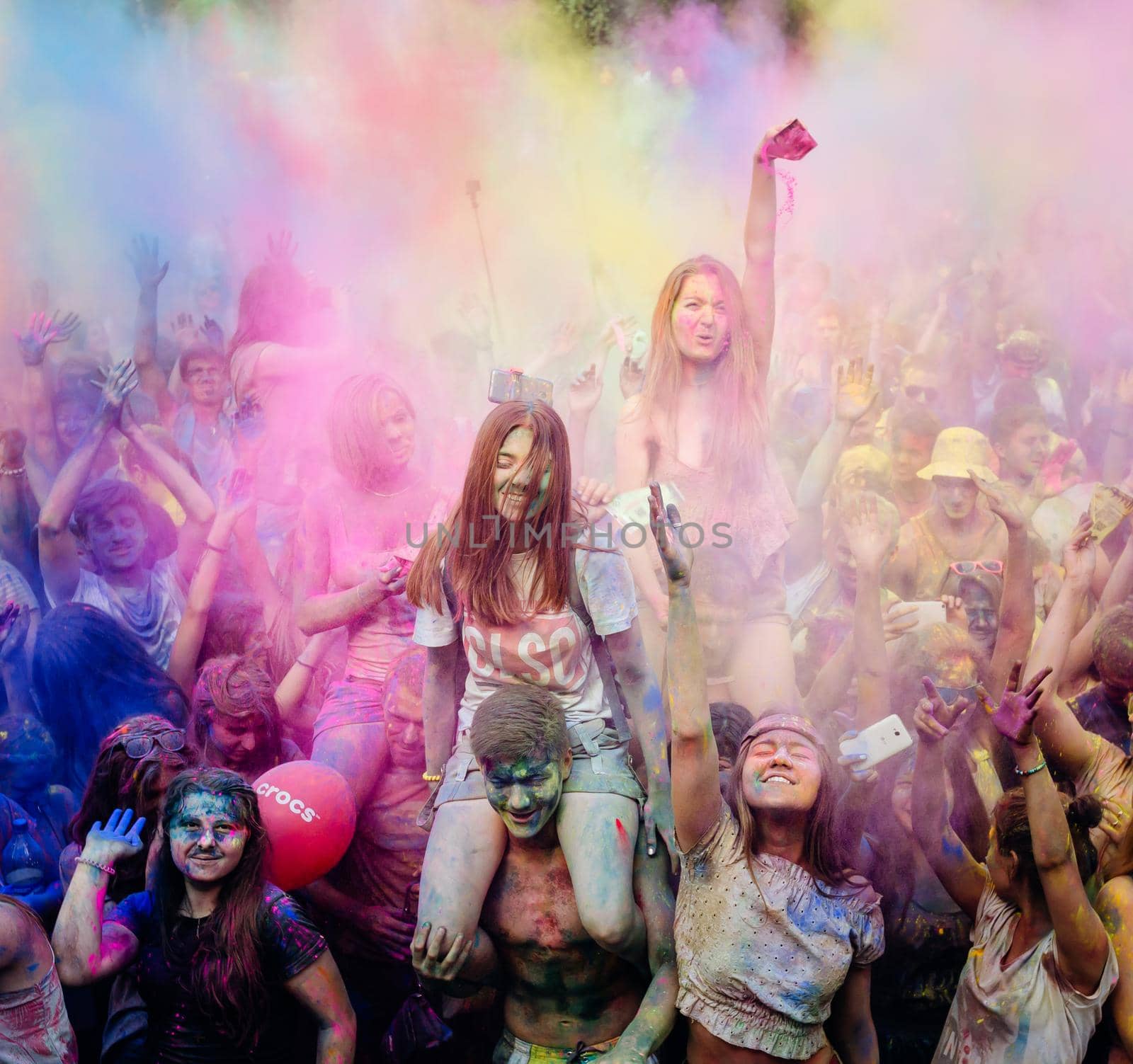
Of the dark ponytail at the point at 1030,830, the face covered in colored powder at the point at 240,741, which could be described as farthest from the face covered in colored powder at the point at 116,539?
the dark ponytail at the point at 1030,830

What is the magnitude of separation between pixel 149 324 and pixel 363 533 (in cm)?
135

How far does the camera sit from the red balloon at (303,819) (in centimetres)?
408

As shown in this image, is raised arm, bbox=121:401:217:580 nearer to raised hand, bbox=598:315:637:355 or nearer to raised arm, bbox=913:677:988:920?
A: raised hand, bbox=598:315:637:355

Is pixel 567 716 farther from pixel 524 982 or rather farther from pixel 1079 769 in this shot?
pixel 1079 769

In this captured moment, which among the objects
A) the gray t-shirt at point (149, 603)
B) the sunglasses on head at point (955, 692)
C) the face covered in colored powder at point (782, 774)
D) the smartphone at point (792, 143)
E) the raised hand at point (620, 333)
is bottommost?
the sunglasses on head at point (955, 692)

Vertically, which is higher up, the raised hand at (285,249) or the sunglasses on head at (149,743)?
the raised hand at (285,249)

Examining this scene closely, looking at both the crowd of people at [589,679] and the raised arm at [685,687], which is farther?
the crowd of people at [589,679]

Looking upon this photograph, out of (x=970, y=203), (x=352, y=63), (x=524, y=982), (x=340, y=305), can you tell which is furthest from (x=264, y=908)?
(x=970, y=203)

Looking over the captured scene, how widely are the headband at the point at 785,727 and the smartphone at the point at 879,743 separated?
1.92 feet

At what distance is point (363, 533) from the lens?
4.77 meters

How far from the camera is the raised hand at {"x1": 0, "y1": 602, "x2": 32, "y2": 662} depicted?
191 inches

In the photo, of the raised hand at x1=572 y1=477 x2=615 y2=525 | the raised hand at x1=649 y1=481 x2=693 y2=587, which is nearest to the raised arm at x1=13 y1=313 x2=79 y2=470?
the raised hand at x1=572 y1=477 x2=615 y2=525

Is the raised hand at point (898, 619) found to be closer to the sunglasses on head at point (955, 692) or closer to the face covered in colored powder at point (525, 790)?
the sunglasses on head at point (955, 692)

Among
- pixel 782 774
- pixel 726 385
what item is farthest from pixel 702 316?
pixel 782 774
